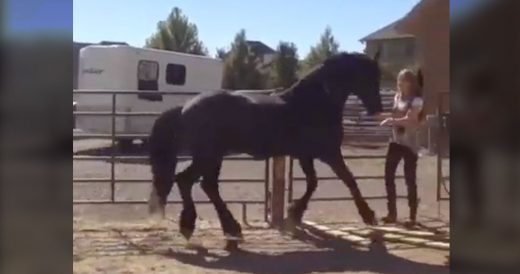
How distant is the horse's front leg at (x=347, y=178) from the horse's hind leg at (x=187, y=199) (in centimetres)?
95

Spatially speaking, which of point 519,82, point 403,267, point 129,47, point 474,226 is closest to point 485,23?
point 519,82

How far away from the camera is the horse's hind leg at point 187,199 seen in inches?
201

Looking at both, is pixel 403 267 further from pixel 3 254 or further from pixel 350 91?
pixel 3 254

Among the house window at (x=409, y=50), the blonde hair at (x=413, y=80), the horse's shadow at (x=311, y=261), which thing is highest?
the house window at (x=409, y=50)

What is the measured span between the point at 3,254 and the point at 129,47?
10280 millimetres

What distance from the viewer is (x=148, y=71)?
40.1ft

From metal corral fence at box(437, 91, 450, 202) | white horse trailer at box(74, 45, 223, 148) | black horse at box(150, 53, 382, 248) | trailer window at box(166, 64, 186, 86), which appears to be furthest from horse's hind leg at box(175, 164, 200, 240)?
trailer window at box(166, 64, 186, 86)

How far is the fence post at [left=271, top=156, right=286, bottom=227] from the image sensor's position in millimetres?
5945

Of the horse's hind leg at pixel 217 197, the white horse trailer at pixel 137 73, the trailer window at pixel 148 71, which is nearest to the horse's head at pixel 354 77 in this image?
the horse's hind leg at pixel 217 197

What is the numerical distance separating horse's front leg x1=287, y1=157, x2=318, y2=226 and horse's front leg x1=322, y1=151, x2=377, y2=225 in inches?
5.3

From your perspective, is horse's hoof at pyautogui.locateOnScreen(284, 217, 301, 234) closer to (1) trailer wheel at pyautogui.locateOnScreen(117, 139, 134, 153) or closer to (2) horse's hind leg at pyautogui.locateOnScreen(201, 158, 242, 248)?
(2) horse's hind leg at pyautogui.locateOnScreen(201, 158, 242, 248)

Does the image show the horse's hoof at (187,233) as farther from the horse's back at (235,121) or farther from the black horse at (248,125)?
the horse's back at (235,121)

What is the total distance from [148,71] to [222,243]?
289 inches

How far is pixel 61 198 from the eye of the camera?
1.82 meters
